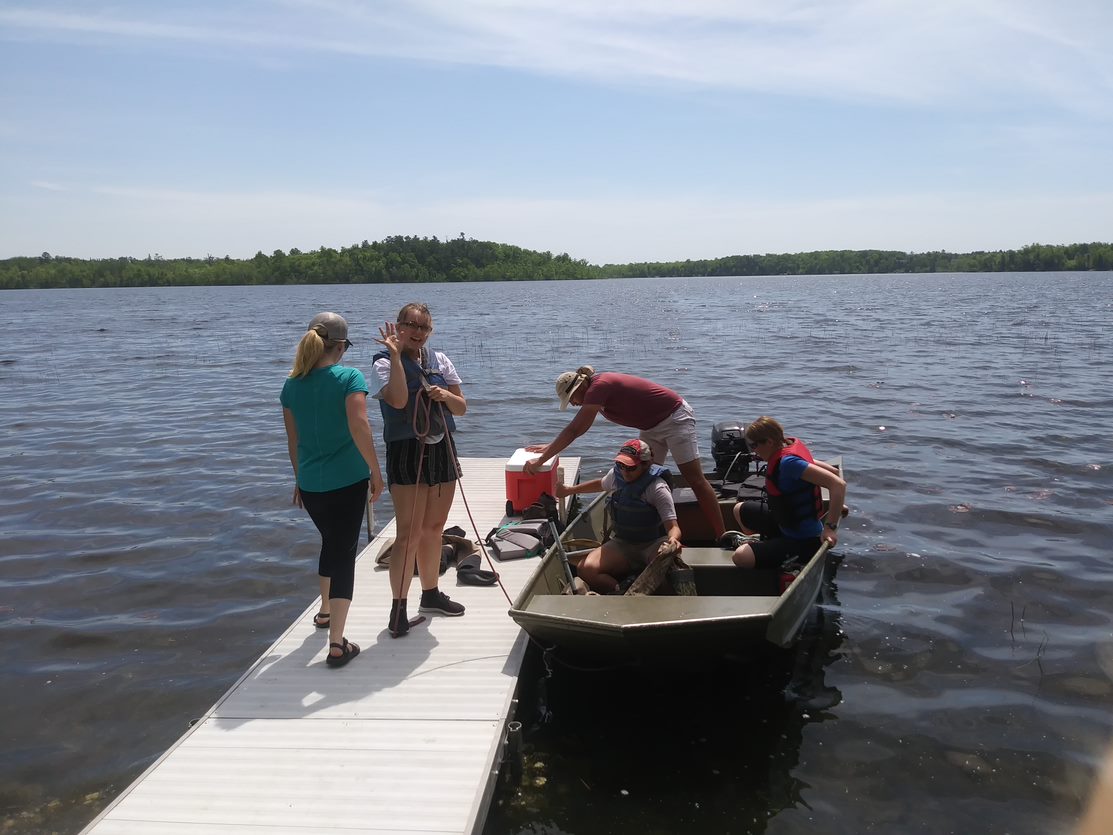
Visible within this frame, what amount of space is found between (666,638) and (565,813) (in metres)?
1.14

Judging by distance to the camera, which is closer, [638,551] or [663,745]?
[663,745]

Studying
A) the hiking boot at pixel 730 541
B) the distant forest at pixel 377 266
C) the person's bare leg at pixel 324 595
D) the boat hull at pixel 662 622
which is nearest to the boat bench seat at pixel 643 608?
the boat hull at pixel 662 622

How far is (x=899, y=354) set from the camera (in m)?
27.1

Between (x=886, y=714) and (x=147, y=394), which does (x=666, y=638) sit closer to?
(x=886, y=714)

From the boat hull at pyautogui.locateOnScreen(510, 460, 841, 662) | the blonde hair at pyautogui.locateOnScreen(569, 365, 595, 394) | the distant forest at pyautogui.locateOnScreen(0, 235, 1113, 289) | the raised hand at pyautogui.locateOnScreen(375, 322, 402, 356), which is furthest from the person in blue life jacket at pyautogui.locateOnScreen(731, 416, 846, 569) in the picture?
the distant forest at pyautogui.locateOnScreen(0, 235, 1113, 289)

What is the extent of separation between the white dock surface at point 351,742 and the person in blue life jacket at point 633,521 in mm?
832

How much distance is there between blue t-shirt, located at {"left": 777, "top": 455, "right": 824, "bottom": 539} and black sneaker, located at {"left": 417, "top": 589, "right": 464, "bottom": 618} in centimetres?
252

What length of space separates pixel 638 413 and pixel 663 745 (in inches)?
105

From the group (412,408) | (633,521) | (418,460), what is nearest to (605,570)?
(633,521)

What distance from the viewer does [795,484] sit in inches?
245

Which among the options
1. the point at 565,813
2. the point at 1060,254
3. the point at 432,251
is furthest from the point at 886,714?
the point at 1060,254

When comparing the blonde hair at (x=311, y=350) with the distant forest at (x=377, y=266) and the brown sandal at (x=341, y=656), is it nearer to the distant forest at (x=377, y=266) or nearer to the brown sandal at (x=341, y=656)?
the brown sandal at (x=341, y=656)

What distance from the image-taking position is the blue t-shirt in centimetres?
612

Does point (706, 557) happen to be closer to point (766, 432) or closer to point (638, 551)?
point (638, 551)
